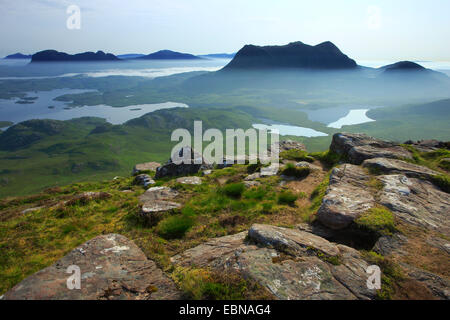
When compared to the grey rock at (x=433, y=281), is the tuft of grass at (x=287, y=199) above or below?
below

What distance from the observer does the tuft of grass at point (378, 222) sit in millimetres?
9727

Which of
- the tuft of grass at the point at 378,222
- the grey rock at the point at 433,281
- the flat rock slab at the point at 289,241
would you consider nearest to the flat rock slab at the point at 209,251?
the flat rock slab at the point at 289,241

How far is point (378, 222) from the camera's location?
995 centimetres

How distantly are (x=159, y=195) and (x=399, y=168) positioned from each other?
17.2 m

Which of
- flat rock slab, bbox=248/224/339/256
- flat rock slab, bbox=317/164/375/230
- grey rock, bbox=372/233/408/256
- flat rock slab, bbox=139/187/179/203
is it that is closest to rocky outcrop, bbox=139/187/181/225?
flat rock slab, bbox=139/187/179/203

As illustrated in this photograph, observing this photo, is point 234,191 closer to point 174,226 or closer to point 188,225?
point 188,225

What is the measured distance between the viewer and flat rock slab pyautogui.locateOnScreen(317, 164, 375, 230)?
34.2ft

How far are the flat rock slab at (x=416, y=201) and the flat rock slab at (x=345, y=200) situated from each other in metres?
0.96

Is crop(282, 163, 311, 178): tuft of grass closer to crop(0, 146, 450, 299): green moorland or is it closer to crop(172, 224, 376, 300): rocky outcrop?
crop(0, 146, 450, 299): green moorland

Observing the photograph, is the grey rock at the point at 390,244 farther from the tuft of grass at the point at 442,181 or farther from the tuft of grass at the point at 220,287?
the tuft of grass at the point at 442,181

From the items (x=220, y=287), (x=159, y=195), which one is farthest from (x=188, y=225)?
(x=159, y=195)

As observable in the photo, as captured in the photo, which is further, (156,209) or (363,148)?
(363,148)
